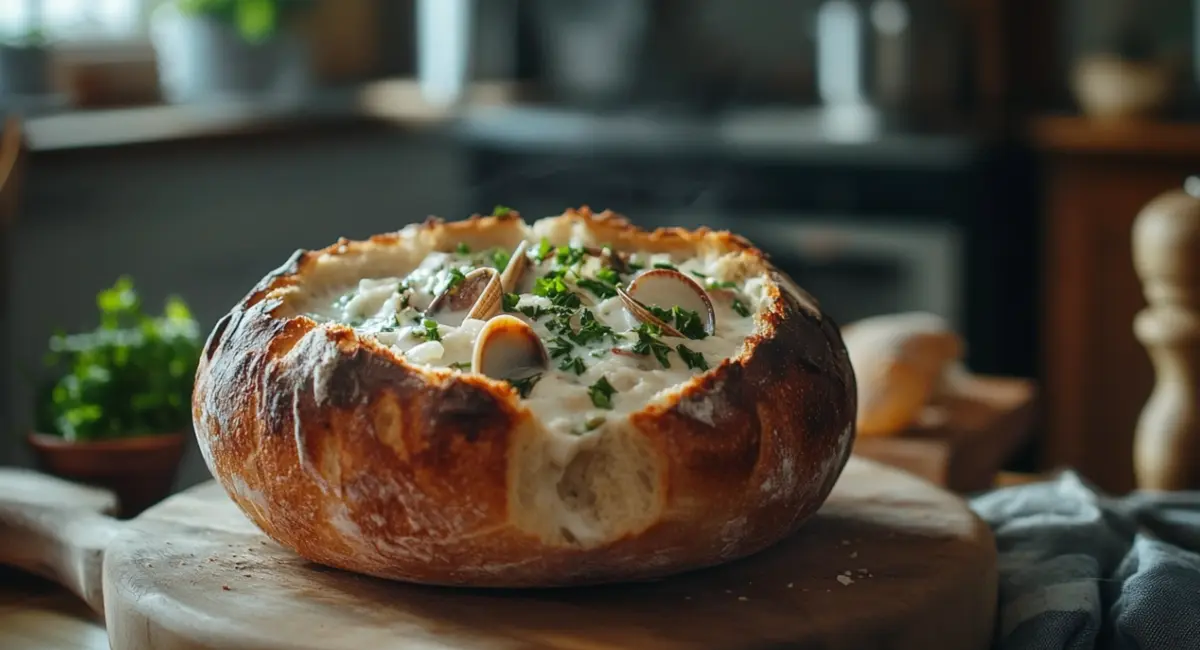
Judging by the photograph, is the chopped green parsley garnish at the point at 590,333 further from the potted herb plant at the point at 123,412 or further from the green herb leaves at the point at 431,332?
the potted herb plant at the point at 123,412

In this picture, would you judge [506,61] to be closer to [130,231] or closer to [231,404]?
[130,231]

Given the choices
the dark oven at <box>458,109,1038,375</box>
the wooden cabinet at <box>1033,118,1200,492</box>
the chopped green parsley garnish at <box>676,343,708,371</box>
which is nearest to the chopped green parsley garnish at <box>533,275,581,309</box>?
the chopped green parsley garnish at <box>676,343,708,371</box>

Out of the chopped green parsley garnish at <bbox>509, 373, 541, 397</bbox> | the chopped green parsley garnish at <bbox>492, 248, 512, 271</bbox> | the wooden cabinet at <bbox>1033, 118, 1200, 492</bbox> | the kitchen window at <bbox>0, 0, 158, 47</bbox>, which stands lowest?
Answer: the wooden cabinet at <bbox>1033, 118, 1200, 492</bbox>

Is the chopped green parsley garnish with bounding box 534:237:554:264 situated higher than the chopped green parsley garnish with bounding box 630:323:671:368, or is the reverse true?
the chopped green parsley garnish with bounding box 534:237:554:264


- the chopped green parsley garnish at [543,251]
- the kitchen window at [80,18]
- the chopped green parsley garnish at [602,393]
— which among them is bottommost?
the chopped green parsley garnish at [602,393]

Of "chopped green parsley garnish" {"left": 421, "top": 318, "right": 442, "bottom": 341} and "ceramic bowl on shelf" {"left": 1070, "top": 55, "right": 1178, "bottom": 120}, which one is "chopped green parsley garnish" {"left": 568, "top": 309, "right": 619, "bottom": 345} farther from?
"ceramic bowl on shelf" {"left": 1070, "top": 55, "right": 1178, "bottom": 120}

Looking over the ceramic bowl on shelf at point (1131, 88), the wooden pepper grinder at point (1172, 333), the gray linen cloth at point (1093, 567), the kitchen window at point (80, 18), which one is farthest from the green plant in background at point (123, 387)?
the ceramic bowl on shelf at point (1131, 88)

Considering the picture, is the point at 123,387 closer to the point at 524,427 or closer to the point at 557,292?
the point at 557,292
